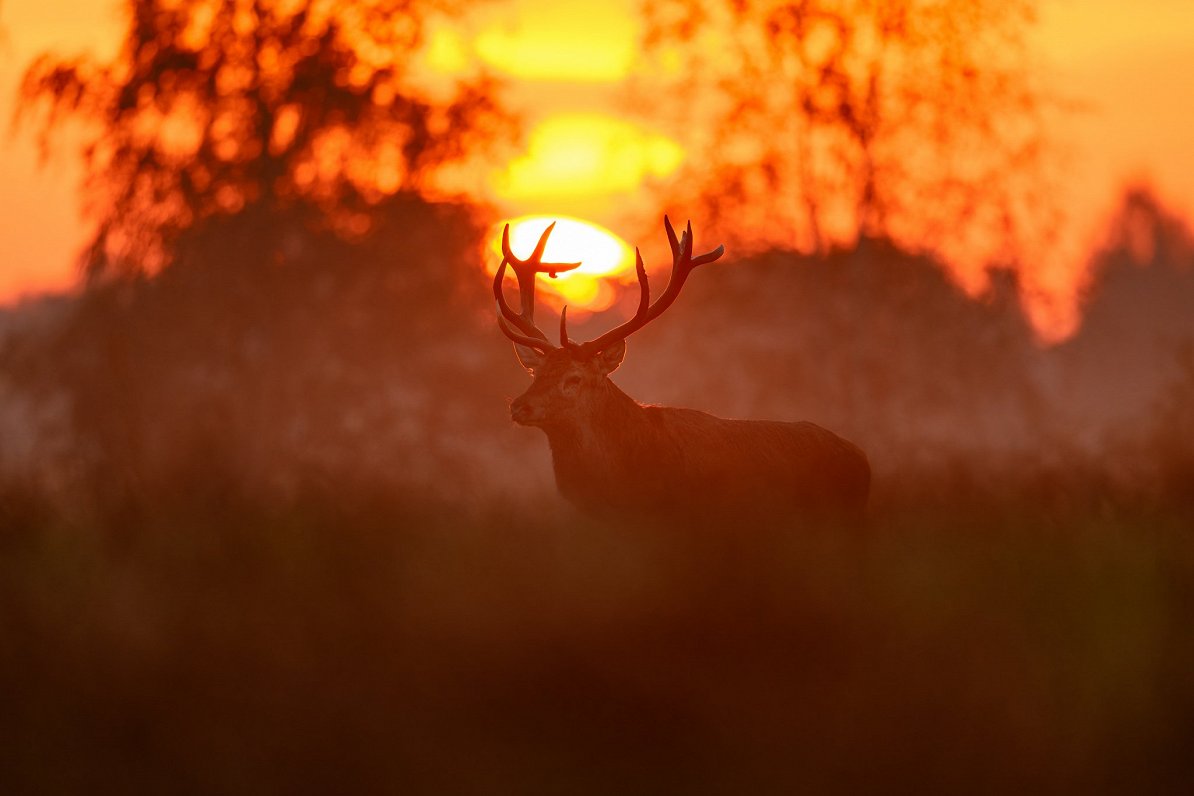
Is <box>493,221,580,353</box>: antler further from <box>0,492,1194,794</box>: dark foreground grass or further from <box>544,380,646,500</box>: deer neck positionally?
<box>0,492,1194,794</box>: dark foreground grass

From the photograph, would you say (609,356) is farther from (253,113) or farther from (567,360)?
(253,113)

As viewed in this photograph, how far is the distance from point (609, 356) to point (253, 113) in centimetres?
1573

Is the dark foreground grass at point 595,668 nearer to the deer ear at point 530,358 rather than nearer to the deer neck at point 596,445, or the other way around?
the deer neck at point 596,445

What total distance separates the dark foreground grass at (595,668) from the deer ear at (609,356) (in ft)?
10.9

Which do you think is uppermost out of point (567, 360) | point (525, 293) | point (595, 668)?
point (525, 293)

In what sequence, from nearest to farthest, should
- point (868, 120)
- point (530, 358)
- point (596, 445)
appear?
point (596, 445) → point (530, 358) → point (868, 120)

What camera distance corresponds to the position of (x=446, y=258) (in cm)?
2617

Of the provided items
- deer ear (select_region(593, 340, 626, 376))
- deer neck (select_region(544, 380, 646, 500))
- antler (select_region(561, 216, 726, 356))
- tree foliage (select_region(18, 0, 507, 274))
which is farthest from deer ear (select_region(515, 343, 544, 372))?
tree foliage (select_region(18, 0, 507, 274))

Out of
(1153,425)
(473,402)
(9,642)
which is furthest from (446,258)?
(9,642)

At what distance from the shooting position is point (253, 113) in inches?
990

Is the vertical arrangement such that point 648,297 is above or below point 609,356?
above

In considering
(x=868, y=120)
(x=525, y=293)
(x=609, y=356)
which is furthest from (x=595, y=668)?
(x=868, y=120)

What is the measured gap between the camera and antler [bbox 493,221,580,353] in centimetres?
1077

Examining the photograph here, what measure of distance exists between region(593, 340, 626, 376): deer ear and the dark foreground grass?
3.31 meters
